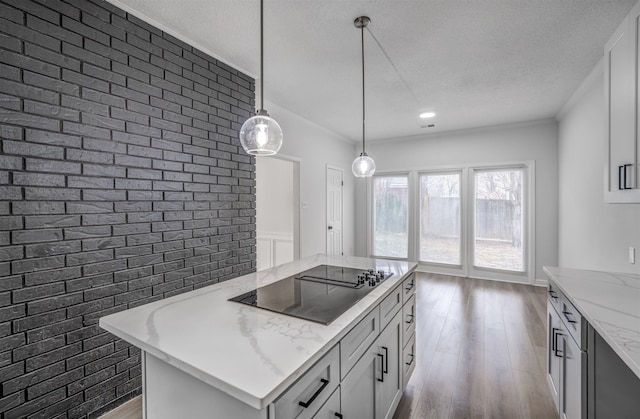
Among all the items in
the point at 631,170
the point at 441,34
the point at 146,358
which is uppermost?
the point at 441,34

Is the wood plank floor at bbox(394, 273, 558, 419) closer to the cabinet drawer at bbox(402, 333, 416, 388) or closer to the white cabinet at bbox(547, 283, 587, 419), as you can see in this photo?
the cabinet drawer at bbox(402, 333, 416, 388)

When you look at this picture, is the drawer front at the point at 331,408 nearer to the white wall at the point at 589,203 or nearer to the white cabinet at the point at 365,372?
the white cabinet at the point at 365,372

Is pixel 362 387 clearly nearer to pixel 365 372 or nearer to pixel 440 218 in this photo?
pixel 365 372

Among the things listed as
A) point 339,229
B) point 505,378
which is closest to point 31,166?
point 505,378

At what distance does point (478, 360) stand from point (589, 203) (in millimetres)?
2227

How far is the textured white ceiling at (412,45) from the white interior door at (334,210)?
1.65 m

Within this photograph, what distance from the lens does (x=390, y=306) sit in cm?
175

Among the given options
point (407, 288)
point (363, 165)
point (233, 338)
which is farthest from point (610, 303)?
point (233, 338)

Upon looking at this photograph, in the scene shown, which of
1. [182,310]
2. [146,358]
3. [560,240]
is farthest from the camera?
[560,240]

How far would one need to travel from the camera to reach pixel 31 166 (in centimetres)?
165

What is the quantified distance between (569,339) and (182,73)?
3249mm

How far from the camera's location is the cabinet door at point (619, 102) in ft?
5.23

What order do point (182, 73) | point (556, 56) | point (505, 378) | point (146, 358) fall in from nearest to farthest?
point (146, 358), point (505, 378), point (182, 73), point (556, 56)

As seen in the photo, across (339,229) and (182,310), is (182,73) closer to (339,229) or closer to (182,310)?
(182,310)
